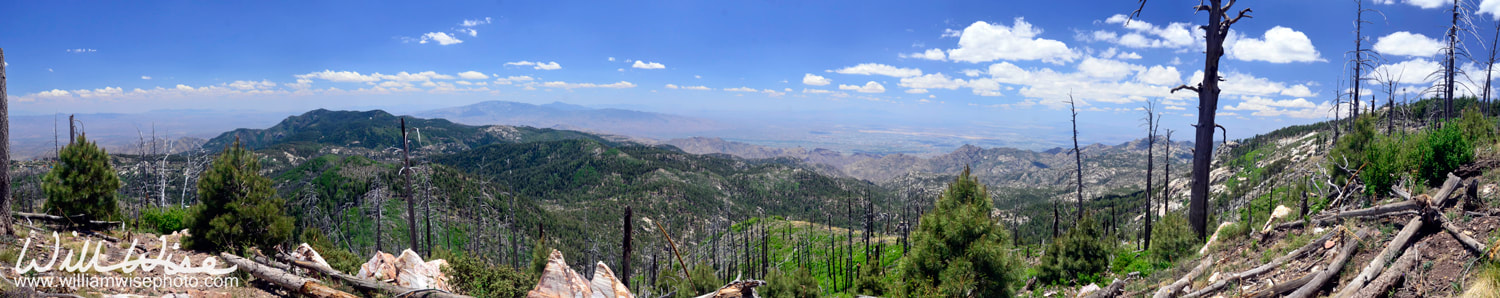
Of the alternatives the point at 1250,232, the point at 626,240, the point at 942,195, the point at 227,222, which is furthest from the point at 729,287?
the point at 227,222

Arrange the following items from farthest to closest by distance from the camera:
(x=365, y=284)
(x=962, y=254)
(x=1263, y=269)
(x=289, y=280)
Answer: (x=962, y=254), (x=365, y=284), (x=289, y=280), (x=1263, y=269)

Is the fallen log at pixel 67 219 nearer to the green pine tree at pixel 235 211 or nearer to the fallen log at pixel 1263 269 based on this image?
the green pine tree at pixel 235 211

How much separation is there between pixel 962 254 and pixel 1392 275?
7.22 m

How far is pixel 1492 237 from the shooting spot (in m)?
5.98

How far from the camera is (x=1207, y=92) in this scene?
39.3ft

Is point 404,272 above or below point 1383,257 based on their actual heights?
below

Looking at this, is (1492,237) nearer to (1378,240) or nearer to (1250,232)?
(1378,240)

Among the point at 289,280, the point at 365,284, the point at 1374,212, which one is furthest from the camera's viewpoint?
the point at 365,284

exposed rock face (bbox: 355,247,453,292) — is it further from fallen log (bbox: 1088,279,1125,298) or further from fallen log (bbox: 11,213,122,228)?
fallen log (bbox: 1088,279,1125,298)

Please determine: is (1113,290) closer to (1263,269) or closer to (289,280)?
(1263,269)

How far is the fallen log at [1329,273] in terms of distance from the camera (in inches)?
247

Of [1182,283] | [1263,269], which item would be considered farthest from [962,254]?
[1263,269]

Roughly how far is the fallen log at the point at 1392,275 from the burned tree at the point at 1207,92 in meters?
6.34

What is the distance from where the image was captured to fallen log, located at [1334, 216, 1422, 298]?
5.73 metres
